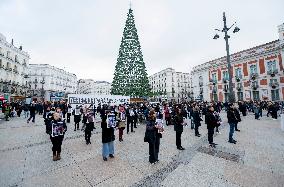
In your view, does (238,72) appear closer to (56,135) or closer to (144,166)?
(144,166)

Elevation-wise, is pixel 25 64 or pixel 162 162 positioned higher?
pixel 25 64

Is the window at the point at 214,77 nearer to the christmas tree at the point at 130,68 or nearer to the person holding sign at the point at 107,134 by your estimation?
the christmas tree at the point at 130,68

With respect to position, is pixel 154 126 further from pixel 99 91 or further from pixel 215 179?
pixel 99 91

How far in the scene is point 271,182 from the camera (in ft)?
14.6

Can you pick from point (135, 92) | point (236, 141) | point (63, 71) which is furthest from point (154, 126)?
point (63, 71)

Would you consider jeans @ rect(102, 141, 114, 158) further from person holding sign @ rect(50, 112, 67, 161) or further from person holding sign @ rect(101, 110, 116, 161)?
person holding sign @ rect(50, 112, 67, 161)

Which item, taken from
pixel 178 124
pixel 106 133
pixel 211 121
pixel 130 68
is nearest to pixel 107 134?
pixel 106 133

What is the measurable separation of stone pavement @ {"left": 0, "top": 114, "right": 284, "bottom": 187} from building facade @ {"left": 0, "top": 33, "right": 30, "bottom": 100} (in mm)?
36484

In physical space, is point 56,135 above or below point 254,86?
below

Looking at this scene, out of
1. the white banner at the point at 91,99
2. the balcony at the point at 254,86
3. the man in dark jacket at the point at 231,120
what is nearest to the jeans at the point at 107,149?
the man in dark jacket at the point at 231,120

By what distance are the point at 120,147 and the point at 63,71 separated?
240 ft

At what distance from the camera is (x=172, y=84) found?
83.5 metres

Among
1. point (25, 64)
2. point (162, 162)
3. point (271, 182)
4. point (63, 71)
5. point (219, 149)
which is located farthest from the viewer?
point (63, 71)

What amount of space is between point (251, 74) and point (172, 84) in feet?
155
